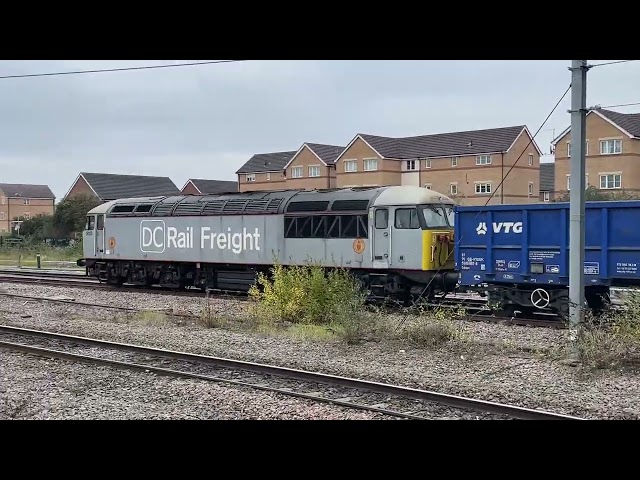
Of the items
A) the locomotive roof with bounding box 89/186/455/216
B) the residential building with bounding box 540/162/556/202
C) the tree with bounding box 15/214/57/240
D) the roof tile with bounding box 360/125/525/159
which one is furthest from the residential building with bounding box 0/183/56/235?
the locomotive roof with bounding box 89/186/455/216

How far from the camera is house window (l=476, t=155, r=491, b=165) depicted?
189 feet

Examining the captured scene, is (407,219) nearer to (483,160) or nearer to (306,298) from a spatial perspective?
(306,298)

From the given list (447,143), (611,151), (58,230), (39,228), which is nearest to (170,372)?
(611,151)

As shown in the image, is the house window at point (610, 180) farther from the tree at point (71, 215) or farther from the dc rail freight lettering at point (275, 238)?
the tree at point (71, 215)

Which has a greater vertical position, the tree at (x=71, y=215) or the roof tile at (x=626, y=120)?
the roof tile at (x=626, y=120)

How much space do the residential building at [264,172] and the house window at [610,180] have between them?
32.7 m

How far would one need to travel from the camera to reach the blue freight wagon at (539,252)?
1366cm

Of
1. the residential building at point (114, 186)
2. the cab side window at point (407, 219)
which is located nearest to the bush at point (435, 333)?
the cab side window at point (407, 219)

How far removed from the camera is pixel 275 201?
20.3m

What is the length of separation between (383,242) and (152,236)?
9.49 m

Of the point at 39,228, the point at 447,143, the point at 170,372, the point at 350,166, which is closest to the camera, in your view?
the point at 170,372

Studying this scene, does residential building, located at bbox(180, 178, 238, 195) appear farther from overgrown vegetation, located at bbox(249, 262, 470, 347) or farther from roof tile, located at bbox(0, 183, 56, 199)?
overgrown vegetation, located at bbox(249, 262, 470, 347)

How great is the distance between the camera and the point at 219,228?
21500 mm
